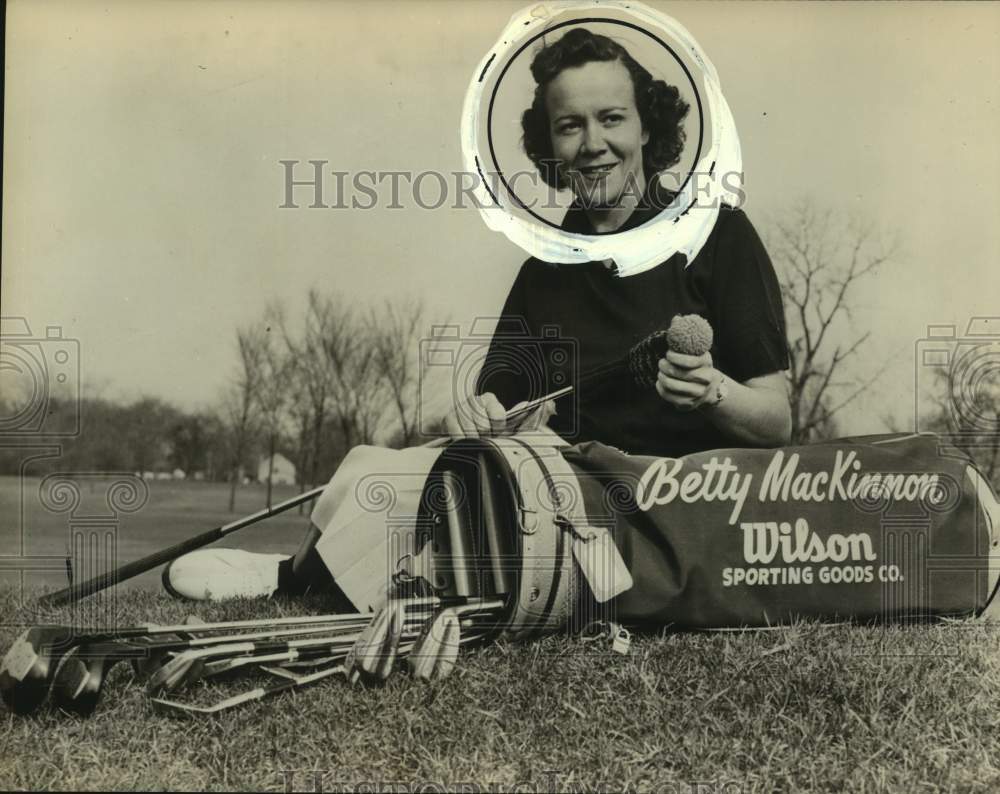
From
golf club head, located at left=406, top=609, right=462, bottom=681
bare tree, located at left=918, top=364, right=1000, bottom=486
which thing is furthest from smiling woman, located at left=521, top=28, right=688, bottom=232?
golf club head, located at left=406, top=609, right=462, bottom=681

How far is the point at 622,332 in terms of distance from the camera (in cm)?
275

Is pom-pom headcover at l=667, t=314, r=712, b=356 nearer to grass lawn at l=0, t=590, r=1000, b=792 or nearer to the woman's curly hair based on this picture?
the woman's curly hair

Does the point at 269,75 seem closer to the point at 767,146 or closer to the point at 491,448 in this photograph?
the point at 491,448

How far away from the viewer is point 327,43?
274 cm

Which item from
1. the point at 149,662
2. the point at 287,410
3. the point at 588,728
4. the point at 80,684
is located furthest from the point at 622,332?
the point at 80,684

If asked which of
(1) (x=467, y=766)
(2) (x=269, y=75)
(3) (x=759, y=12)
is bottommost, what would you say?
(1) (x=467, y=766)

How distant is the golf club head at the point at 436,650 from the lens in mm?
2359

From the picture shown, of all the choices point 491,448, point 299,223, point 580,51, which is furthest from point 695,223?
point 299,223

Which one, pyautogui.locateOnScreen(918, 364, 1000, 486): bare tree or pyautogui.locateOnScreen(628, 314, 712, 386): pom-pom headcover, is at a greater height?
pyautogui.locateOnScreen(628, 314, 712, 386): pom-pom headcover

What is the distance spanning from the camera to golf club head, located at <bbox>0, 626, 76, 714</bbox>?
2.24m

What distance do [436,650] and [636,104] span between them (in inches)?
63.8

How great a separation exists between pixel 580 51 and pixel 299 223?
0.95m

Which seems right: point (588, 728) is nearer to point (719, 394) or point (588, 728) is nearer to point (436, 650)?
point (436, 650)

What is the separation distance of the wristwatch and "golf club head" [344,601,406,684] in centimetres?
103
